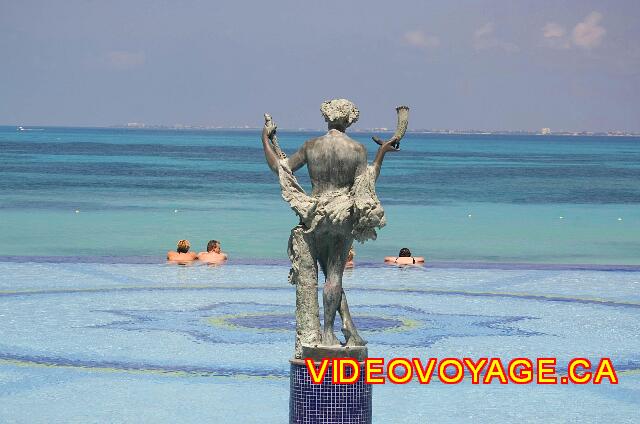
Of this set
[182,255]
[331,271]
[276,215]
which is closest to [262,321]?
[331,271]

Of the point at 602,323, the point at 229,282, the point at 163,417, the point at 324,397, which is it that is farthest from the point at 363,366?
the point at 229,282

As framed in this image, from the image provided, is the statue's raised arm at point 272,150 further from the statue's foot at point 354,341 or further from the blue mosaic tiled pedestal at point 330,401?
the blue mosaic tiled pedestal at point 330,401

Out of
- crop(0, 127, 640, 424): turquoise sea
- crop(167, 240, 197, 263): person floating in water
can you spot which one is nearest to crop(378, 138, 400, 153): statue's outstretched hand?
crop(0, 127, 640, 424): turquoise sea

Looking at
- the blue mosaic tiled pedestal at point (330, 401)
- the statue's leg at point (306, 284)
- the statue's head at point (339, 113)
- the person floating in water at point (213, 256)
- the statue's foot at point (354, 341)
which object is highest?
the statue's head at point (339, 113)

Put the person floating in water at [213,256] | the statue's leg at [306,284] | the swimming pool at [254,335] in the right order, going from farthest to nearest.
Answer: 1. the person floating in water at [213,256]
2. the swimming pool at [254,335]
3. the statue's leg at [306,284]

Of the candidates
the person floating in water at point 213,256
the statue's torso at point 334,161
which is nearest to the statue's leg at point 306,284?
the statue's torso at point 334,161

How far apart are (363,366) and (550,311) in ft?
33.2

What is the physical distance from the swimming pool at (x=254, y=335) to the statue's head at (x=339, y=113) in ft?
10.7

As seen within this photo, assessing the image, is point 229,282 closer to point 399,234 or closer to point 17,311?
point 17,311

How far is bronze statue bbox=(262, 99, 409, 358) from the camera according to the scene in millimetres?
10672

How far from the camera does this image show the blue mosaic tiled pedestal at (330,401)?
10242 mm

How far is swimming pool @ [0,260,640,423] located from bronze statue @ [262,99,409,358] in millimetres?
2101

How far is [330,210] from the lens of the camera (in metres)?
10.6

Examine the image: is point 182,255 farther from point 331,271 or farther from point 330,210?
point 330,210
